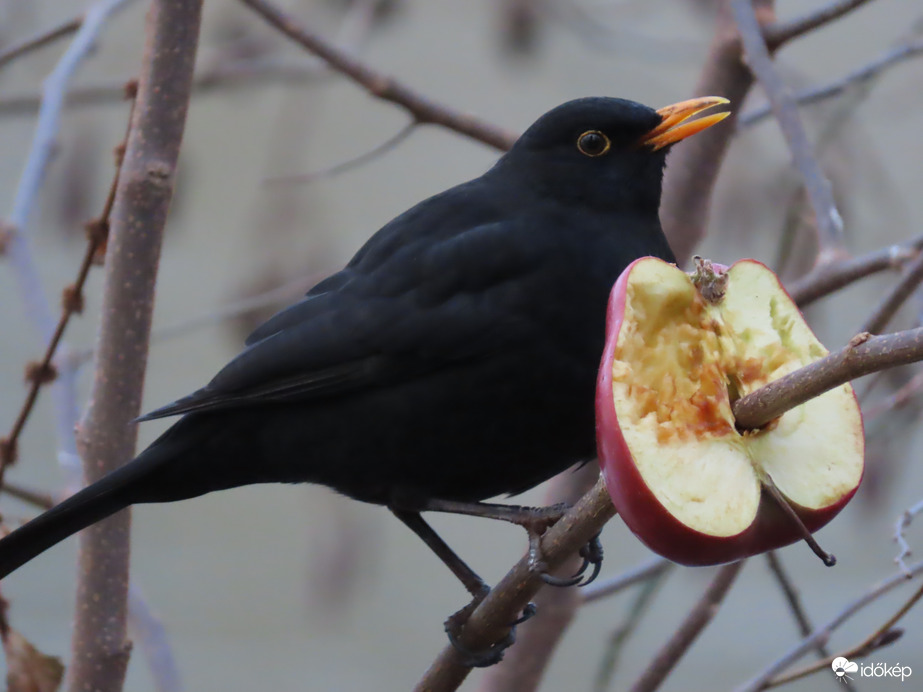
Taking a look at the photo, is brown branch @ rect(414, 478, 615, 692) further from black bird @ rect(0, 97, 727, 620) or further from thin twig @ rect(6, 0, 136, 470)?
thin twig @ rect(6, 0, 136, 470)

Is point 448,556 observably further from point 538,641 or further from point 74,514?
point 74,514

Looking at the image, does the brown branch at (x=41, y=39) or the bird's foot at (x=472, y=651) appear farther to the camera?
the brown branch at (x=41, y=39)

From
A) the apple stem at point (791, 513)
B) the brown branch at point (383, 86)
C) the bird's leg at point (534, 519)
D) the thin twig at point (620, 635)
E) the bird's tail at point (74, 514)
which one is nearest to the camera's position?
the apple stem at point (791, 513)

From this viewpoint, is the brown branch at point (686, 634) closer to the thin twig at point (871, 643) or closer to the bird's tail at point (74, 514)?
the thin twig at point (871, 643)

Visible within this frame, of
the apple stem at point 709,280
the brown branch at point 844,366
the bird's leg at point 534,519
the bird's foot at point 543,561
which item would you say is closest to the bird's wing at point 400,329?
the bird's leg at point 534,519

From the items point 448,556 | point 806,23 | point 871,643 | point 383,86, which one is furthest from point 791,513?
point 383,86

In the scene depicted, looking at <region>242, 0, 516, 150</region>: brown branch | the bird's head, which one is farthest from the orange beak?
<region>242, 0, 516, 150</region>: brown branch
